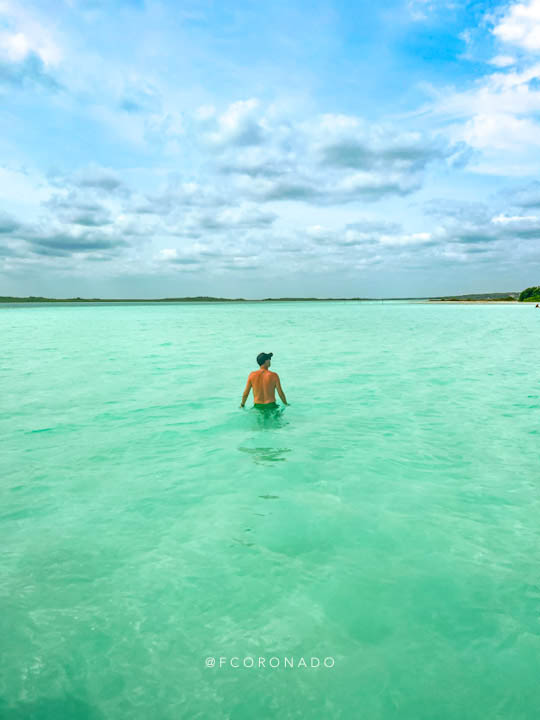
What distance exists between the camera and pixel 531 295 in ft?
413

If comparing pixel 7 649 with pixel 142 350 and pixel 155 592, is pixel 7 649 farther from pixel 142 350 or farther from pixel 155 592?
pixel 142 350

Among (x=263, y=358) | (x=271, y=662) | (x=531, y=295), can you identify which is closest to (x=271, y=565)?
(x=271, y=662)

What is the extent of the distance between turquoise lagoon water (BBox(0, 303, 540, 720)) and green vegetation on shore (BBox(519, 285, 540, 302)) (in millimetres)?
129689

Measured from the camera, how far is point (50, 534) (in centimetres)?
613

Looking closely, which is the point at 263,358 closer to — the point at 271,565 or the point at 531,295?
the point at 271,565

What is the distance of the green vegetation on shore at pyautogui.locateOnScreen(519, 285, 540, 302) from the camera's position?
122938 mm

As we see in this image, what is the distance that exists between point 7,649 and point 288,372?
16.2 metres

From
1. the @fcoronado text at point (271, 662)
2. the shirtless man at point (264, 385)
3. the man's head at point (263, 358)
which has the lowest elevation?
the @fcoronado text at point (271, 662)

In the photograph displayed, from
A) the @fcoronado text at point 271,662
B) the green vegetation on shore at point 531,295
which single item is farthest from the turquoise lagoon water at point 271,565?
the green vegetation on shore at point 531,295

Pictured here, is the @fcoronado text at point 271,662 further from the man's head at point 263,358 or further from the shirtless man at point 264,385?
the shirtless man at point 264,385

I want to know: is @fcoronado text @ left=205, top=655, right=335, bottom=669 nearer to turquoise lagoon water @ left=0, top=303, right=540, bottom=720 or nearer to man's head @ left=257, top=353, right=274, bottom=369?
turquoise lagoon water @ left=0, top=303, right=540, bottom=720

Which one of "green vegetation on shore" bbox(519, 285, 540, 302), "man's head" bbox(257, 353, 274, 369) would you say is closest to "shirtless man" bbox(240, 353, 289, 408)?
"man's head" bbox(257, 353, 274, 369)

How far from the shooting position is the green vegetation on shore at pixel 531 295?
123 metres

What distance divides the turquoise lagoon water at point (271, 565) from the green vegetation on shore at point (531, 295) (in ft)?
425
